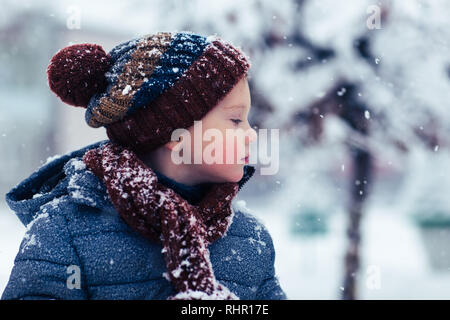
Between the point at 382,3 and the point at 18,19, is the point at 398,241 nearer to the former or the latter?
the point at 382,3

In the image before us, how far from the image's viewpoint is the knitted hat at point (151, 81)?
1599mm

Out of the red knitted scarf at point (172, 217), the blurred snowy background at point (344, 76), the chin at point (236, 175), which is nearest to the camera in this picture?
the red knitted scarf at point (172, 217)

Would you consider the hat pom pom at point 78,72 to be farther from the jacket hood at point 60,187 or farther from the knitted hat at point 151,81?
the jacket hood at point 60,187

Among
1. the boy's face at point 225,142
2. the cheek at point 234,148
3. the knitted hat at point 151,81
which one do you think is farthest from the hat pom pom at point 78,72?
the cheek at point 234,148

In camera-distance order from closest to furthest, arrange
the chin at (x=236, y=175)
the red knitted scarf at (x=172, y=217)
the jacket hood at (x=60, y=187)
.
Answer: the red knitted scarf at (x=172, y=217)
the jacket hood at (x=60, y=187)
the chin at (x=236, y=175)

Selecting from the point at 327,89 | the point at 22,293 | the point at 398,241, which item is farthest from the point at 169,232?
the point at 398,241

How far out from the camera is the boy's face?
1.67 m

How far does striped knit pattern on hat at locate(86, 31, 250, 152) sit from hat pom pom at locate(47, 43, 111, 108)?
0.05 m

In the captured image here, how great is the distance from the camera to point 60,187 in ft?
5.53

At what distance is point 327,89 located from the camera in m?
3.49

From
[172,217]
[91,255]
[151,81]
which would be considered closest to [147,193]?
[172,217]

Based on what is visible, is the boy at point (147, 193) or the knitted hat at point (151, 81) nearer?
the boy at point (147, 193)

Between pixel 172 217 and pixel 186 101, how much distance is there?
40 cm

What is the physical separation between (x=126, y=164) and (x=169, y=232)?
0.90 feet
